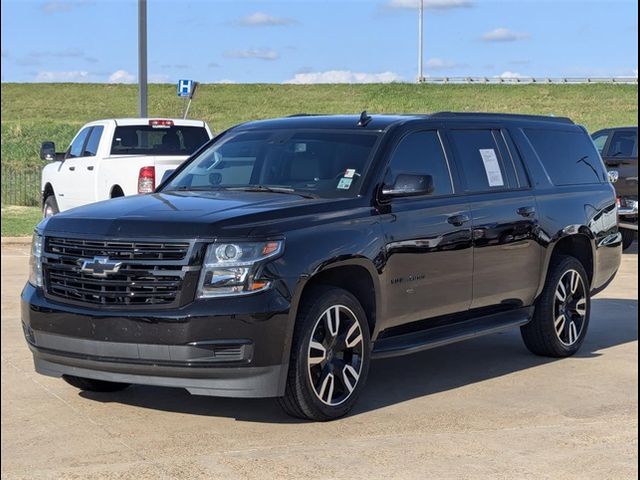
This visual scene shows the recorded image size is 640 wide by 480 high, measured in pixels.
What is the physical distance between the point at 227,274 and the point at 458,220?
6.87 ft

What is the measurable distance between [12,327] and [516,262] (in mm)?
4274

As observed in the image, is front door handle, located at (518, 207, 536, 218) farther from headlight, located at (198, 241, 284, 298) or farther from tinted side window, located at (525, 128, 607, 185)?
headlight, located at (198, 241, 284, 298)

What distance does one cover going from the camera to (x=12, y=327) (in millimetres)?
9672

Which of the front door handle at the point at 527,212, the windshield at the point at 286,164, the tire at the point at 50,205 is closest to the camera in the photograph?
the windshield at the point at 286,164

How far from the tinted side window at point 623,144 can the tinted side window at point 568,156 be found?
877 cm

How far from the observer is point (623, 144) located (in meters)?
18.4

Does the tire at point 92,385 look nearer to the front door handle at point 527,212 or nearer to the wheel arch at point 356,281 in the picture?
the wheel arch at point 356,281

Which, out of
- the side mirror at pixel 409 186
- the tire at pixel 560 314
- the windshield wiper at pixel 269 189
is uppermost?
the side mirror at pixel 409 186

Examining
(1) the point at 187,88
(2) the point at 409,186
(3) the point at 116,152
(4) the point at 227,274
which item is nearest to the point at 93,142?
(3) the point at 116,152

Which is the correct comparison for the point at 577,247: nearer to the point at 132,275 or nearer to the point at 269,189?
the point at 269,189

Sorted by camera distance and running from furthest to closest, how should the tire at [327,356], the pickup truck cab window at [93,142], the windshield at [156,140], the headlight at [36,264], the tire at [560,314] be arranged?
the pickup truck cab window at [93,142] → the windshield at [156,140] → the tire at [560,314] → the headlight at [36,264] → the tire at [327,356]

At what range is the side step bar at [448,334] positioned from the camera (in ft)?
23.4

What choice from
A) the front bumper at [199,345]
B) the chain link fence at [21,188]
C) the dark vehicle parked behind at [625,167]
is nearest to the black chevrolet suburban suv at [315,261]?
the front bumper at [199,345]

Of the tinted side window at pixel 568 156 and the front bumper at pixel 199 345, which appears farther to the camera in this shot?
the tinted side window at pixel 568 156
